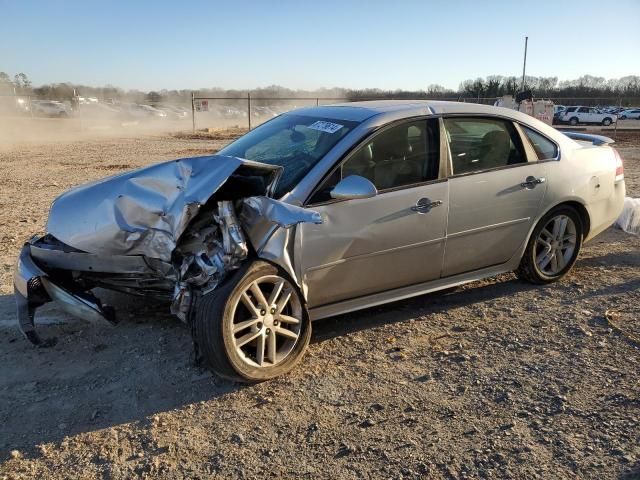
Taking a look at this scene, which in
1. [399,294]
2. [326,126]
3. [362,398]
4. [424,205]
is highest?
[326,126]

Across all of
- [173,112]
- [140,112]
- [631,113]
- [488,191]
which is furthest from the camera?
[173,112]

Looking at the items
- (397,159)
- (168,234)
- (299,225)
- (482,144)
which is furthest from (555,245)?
(168,234)

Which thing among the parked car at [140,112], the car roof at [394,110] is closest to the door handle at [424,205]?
the car roof at [394,110]

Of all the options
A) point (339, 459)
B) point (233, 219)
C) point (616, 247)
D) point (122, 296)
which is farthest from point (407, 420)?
point (616, 247)

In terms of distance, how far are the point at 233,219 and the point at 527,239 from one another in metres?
2.64

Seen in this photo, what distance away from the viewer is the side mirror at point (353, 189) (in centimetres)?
345

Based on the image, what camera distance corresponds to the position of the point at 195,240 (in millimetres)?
3439

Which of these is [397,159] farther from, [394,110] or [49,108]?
[49,108]

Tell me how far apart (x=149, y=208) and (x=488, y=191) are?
2.52 m

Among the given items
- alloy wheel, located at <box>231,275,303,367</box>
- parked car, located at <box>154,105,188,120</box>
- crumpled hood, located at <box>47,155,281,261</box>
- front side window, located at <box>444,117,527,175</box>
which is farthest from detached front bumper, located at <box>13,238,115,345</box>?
parked car, located at <box>154,105,188,120</box>

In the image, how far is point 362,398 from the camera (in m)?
3.19

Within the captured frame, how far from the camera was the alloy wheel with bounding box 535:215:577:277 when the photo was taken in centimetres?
484

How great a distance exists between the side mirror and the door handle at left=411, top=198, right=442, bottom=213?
0.52 meters

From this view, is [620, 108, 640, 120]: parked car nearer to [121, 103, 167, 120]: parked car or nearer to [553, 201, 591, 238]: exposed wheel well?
[121, 103, 167, 120]: parked car
